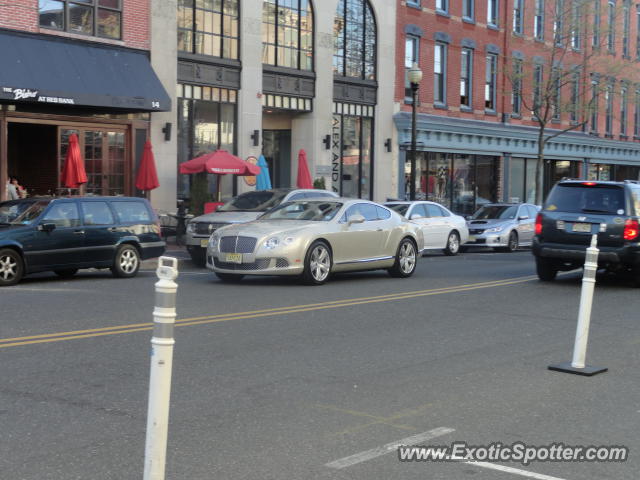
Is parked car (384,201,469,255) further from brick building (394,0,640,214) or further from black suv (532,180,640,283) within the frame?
brick building (394,0,640,214)

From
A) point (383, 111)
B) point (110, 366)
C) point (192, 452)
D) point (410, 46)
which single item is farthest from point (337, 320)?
point (410, 46)

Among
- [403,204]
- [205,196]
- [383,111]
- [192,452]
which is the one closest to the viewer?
[192,452]

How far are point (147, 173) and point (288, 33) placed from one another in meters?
8.18

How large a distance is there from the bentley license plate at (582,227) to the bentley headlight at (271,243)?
5039 millimetres

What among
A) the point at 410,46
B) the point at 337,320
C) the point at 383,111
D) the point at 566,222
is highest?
the point at 410,46

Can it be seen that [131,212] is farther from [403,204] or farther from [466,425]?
[466,425]

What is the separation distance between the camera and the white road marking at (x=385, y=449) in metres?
5.24

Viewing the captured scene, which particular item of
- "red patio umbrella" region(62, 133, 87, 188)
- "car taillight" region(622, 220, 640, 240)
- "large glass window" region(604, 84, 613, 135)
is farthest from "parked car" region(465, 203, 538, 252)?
"large glass window" region(604, 84, 613, 135)

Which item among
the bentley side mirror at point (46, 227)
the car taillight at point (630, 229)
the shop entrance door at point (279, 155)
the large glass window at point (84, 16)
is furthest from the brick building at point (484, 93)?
the bentley side mirror at point (46, 227)

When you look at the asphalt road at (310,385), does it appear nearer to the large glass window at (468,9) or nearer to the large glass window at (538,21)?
the large glass window at (468,9)

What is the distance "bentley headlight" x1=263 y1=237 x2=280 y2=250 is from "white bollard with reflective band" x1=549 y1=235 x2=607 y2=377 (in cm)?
676

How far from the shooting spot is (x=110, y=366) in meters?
7.81

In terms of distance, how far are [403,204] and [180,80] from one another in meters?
7.55

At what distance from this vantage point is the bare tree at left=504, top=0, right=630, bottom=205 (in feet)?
119
